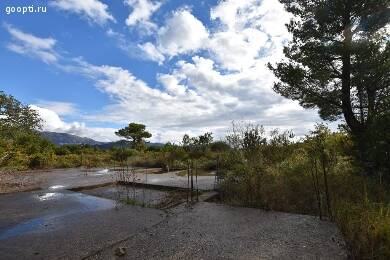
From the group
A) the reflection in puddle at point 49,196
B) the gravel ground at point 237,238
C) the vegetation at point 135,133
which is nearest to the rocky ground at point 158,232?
the gravel ground at point 237,238

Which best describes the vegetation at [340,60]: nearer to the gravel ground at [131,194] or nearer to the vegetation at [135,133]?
the gravel ground at [131,194]

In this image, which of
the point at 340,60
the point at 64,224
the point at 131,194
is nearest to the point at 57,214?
the point at 64,224

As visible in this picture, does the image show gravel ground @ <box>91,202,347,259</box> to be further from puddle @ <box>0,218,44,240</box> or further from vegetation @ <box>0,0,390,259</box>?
puddle @ <box>0,218,44,240</box>

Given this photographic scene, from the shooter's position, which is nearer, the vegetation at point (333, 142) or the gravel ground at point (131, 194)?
the vegetation at point (333, 142)

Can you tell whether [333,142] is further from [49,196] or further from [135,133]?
[135,133]

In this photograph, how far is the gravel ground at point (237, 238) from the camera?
421 centimetres

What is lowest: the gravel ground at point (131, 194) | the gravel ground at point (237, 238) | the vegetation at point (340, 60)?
the gravel ground at point (237, 238)

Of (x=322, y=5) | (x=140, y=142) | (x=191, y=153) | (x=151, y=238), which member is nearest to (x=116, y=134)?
(x=140, y=142)

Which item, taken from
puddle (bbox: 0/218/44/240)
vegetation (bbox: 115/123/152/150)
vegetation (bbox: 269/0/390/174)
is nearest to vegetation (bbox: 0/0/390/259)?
vegetation (bbox: 269/0/390/174)

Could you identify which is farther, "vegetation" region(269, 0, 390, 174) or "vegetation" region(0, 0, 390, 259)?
"vegetation" region(269, 0, 390, 174)

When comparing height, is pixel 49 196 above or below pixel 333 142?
below

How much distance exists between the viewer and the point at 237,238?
4.86 meters

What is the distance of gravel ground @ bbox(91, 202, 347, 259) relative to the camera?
421cm

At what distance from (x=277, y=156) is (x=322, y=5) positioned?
17.3 feet
